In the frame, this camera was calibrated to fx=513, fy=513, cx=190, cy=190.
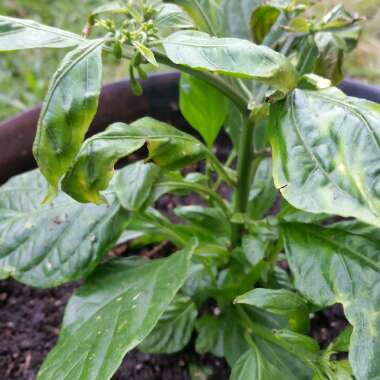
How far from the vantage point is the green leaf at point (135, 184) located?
682 millimetres

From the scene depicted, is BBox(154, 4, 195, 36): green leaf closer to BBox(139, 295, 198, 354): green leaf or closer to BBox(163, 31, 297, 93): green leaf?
BBox(163, 31, 297, 93): green leaf

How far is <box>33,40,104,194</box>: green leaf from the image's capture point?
0.51 metres

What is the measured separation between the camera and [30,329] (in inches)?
37.9

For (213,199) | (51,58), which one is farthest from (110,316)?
(51,58)

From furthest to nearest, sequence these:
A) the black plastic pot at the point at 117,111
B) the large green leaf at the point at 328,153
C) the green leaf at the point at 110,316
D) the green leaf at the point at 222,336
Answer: the black plastic pot at the point at 117,111 → the green leaf at the point at 222,336 → the green leaf at the point at 110,316 → the large green leaf at the point at 328,153

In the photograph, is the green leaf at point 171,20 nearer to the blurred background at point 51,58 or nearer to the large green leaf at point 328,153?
the large green leaf at point 328,153

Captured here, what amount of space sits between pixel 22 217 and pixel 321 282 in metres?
0.45

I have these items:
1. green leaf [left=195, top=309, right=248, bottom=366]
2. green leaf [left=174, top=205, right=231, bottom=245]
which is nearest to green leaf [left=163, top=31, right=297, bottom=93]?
green leaf [left=174, top=205, right=231, bottom=245]

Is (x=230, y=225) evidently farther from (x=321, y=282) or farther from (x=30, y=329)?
(x=30, y=329)

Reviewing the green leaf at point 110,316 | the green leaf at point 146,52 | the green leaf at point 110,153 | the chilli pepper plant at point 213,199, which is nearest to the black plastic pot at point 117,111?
the chilli pepper plant at point 213,199

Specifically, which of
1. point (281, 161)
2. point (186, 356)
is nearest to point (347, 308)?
point (281, 161)

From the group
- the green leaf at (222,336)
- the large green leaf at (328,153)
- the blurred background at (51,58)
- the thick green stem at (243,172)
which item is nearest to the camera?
the large green leaf at (328,153)

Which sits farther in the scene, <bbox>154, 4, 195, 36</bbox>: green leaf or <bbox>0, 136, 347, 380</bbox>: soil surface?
<bbox>0, 136, 347, 380</bbox>: soil surface

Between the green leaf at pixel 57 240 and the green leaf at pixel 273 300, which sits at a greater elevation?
the green leaf at pixel 273 300
